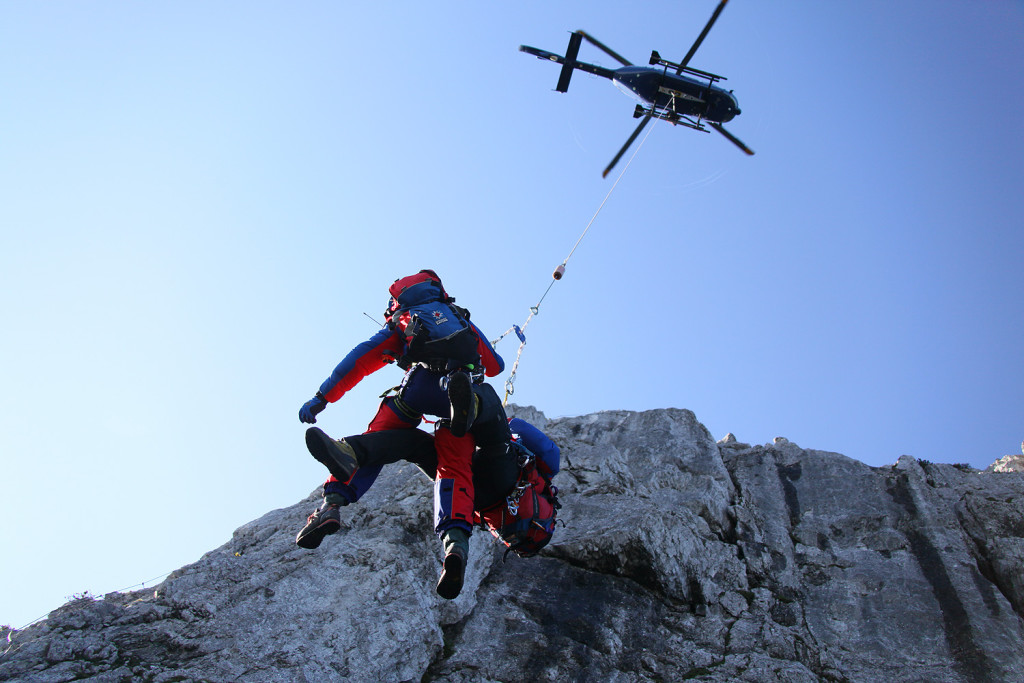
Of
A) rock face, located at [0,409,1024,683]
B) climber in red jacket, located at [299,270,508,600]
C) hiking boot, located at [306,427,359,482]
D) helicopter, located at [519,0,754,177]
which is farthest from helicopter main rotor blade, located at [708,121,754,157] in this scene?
hiking boot, located at [306,427,359,482]

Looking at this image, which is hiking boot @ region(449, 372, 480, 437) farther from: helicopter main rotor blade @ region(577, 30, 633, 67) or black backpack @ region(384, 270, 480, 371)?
helicopter main rotor blade @ region(577, 30, 633, 67)

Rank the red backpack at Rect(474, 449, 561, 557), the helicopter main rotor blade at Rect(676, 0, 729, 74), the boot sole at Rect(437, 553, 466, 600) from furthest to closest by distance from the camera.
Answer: the helicopter main rotor blade at Rect(676, 0, 729, 74)
the red backpack at Rect(474, 449, 561, 557)
the boot sole at Rect(437, 553, 466, 600)

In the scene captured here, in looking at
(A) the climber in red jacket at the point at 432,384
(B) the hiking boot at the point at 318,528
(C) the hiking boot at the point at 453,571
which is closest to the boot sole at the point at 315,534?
(B) the hiking boot at the point at 318,528

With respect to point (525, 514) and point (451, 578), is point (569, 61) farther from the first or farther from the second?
point (451, 578)

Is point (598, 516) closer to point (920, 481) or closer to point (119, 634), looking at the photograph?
point (920, 481)

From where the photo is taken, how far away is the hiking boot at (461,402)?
593cm

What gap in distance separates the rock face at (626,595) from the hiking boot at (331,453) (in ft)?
6.26

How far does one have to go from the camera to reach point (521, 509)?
6.98m

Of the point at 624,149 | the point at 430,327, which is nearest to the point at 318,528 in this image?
the point at 430,327

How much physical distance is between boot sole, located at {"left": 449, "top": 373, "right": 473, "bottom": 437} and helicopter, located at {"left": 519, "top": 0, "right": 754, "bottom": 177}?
7.24m

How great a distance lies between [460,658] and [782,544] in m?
4.22

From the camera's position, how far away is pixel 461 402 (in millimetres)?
5977

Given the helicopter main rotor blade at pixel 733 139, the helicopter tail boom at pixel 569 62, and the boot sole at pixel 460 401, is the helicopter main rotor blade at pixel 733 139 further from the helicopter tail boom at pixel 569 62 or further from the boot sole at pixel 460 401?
the boot sole at pixel 460 401

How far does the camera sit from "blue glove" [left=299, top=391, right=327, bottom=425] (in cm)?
620
